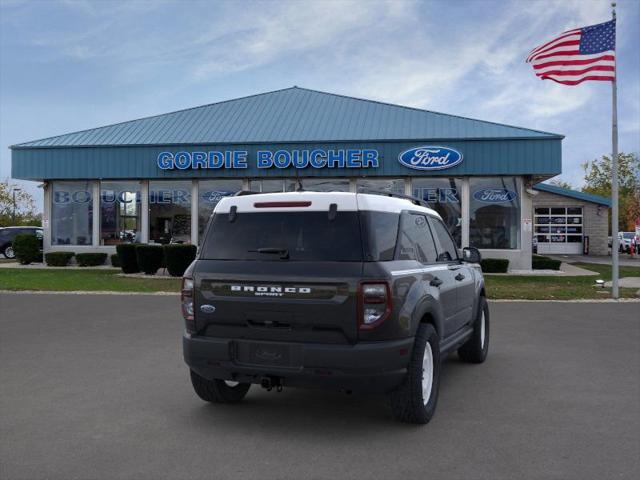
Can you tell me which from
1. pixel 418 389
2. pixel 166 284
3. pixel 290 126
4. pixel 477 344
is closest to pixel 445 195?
pixel 290 126

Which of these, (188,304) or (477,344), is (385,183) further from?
(188,304)

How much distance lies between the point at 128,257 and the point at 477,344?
1633 centimetres

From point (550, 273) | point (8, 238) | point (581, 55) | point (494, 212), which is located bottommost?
point (550, 273)

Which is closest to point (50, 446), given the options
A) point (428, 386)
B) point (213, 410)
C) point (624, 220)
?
point (213, 410)

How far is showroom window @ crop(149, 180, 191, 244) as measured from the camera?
25875 millimetres

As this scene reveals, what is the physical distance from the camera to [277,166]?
24109 mm

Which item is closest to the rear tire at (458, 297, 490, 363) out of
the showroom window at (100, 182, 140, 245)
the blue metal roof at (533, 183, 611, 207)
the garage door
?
the showroom window at (100, 182, 140, 245)

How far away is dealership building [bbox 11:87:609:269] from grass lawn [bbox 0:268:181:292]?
471 cm

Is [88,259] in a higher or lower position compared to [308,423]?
higher

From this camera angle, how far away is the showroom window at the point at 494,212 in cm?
2361

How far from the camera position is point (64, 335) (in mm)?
9477

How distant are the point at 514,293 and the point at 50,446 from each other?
42.4 feet

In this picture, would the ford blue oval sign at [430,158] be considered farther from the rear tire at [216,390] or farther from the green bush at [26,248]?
the rear tire at [216,390]

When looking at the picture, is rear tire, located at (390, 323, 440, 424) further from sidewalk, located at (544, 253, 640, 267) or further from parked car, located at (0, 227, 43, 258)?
parked car, located at (0, 227, 43, 258)
